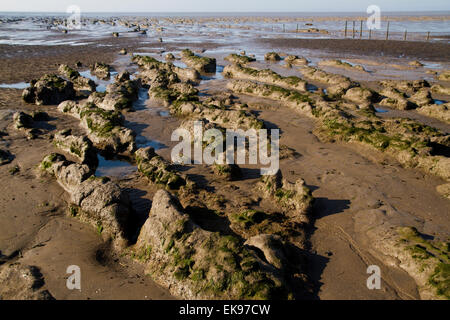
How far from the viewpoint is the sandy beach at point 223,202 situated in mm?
5754

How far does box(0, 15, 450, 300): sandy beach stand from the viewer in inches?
227

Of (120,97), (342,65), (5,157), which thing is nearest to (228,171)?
(5,157)

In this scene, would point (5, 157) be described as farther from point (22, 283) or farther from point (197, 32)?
point (197, 32)

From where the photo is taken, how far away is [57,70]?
25938 mm

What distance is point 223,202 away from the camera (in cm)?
838

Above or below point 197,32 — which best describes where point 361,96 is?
below

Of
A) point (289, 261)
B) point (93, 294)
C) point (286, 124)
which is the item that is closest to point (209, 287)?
point (289, 261)

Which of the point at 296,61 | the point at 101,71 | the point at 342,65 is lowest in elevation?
the point at 101,71

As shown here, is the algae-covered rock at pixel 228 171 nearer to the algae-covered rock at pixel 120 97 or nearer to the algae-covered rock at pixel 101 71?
the algae-covered rock at pixel 120 97

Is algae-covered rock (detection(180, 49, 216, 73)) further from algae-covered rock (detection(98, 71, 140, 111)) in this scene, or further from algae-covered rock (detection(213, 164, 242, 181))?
algae-covered rock (detection(213, 164, 242, 181))

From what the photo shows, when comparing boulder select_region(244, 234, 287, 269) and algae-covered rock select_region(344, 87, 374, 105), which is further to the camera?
algae-covered rock select_region(344, 87, 374, 105)

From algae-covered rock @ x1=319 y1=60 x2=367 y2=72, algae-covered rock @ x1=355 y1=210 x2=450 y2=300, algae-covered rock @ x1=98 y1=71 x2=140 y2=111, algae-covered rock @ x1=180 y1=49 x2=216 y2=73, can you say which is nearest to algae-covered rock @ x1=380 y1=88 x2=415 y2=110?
algae-covered rock @ x1=319 y1=60 x2=367 y2=72

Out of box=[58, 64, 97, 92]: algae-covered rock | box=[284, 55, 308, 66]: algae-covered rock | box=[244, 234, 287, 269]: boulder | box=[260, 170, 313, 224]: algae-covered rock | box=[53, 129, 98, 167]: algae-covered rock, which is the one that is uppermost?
box=[284, 55, 308, 66]: algae-covered rock

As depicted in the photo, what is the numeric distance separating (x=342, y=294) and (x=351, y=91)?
15.5 m
